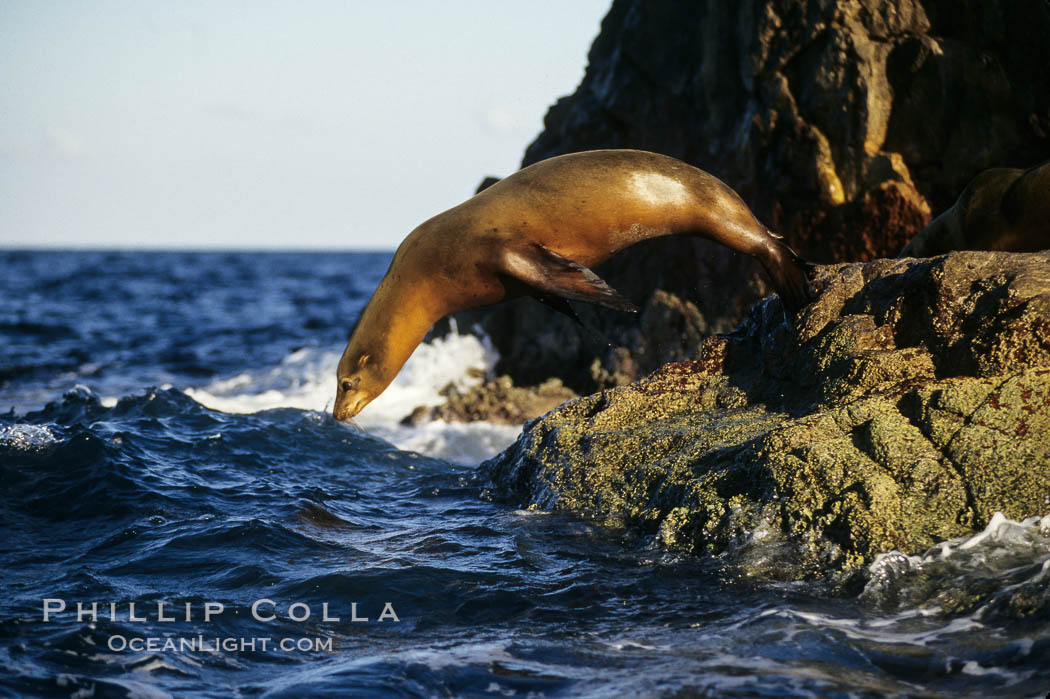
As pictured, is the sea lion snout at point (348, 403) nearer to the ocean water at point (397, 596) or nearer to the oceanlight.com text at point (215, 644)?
the ocean water at point (397, 596)

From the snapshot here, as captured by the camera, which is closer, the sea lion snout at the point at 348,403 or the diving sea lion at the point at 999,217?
the diving sea lion at the point at 999,217

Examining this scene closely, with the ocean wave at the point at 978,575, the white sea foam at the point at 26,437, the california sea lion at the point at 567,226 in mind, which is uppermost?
the california sea lion at the point at 567,226

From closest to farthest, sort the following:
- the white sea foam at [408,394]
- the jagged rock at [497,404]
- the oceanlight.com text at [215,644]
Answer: the oceanlight.com text at [215,644], the white sea foam at [408,394], the jagged rock at [497,404]

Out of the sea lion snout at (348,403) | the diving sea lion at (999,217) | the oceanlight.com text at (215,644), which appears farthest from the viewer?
the sea lion snout at (348,403)

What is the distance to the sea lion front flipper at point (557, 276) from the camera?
5375 millimetres

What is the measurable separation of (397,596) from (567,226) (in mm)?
2463

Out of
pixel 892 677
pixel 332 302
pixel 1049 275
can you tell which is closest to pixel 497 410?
pixel 1049 275

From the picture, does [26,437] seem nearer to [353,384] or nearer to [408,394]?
[353,384]

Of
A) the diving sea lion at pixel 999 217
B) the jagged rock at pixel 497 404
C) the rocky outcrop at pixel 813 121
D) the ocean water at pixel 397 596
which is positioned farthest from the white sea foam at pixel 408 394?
the diving sea lion at pixel 999 217

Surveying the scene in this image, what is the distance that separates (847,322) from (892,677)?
7.82 ft

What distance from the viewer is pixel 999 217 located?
6547mm

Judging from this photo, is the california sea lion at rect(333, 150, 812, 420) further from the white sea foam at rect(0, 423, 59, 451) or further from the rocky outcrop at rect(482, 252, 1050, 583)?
the white sea foam at rect(0, 423, 59, 451)

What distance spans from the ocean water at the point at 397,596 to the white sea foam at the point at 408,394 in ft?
4.98

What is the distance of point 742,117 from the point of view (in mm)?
9883
